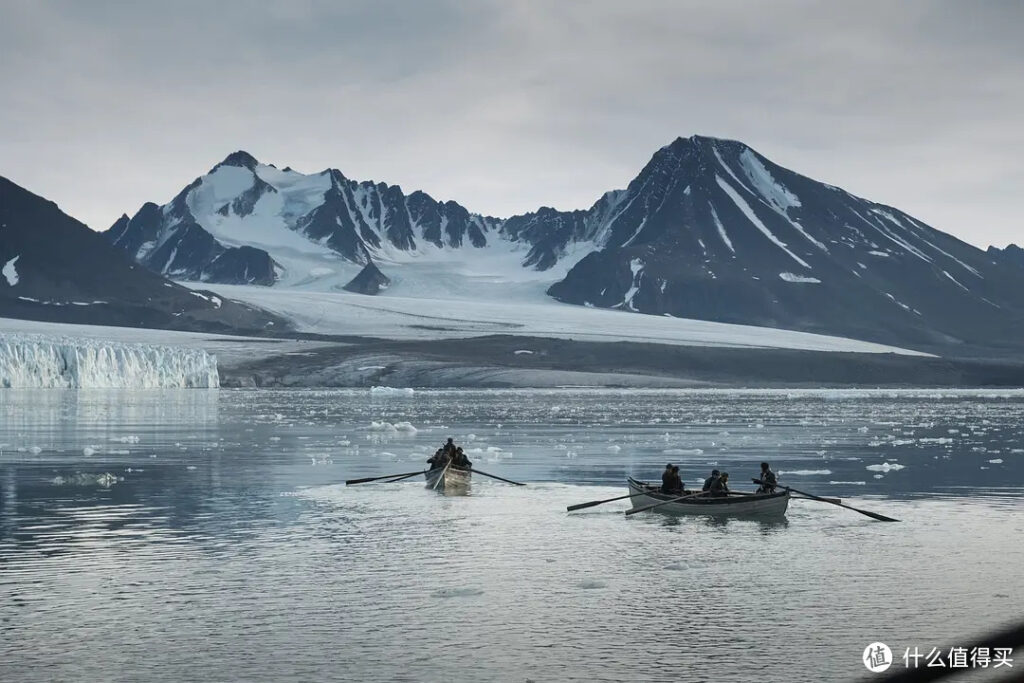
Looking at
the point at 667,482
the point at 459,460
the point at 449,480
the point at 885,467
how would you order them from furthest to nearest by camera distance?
the point at 885,467, the point at 459,460, the point at 449,480, the point at 667,482

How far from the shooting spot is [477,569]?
20.8m

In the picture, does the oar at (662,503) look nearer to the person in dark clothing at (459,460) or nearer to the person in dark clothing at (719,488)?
the person in dark clothing at (719,488)

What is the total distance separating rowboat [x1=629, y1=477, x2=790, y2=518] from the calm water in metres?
0.44

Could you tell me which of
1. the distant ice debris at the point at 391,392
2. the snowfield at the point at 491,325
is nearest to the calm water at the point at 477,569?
the distant ice debris at the point at 391,392

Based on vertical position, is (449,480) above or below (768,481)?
below

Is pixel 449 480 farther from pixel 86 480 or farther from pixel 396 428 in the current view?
pixel 396 428

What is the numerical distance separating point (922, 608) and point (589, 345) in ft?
496

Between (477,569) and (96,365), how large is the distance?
102m

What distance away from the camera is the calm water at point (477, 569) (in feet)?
48.8

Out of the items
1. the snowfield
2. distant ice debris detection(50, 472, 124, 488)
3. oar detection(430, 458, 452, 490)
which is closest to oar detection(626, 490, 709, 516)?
oar detection(430, 458, 452, 490)

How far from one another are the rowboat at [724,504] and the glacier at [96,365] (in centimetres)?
9246

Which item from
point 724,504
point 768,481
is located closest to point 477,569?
point 724,504

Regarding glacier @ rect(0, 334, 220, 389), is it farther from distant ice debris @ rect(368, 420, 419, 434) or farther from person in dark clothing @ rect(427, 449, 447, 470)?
person in dark clothing @ rect(427, 449, 447, 470)

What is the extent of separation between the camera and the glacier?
4338 inches
